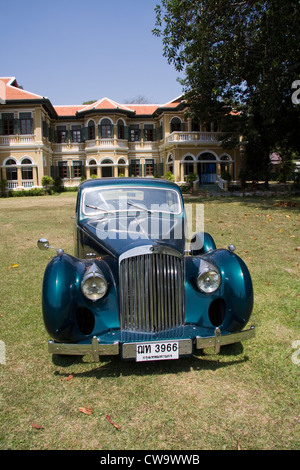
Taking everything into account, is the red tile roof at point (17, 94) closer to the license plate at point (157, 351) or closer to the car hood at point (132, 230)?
the car hood at point (132, 230)

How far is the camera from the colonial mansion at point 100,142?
29547 millimetres

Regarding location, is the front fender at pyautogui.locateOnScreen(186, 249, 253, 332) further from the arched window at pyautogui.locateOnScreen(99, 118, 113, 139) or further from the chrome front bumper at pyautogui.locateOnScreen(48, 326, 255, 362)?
the arched window at pyautogui.locateOnScreen(99, 118, 113, 139)

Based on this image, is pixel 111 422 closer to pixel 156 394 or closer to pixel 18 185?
pixel 156 394

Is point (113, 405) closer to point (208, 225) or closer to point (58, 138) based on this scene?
point (208, 225)

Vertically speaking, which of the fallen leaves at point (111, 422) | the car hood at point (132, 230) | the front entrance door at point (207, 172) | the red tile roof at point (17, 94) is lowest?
the fallen leaves at point (111, 422)

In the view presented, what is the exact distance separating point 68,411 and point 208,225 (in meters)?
9.02

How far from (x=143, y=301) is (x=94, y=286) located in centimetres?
46

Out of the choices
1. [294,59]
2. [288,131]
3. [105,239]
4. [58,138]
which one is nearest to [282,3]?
[294,59]

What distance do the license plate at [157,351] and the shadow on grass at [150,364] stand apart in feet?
1.10

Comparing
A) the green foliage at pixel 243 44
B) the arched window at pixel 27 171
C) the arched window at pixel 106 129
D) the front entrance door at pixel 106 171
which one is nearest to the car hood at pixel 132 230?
the green foliage at pixel 243 44

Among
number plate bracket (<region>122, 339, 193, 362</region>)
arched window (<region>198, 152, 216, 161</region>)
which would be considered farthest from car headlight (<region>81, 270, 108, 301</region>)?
arched window (<region>198, 152, 216, 161</region>)

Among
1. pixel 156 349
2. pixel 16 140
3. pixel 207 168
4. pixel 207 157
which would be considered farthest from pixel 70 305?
pixel 16 140

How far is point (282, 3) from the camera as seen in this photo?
46.4 ft

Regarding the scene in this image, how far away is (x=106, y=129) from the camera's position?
1283 inches
